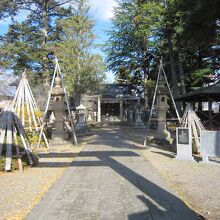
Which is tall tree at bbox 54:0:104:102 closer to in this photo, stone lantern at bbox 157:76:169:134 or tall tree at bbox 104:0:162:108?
tall tree at bbox 104:0:162:108

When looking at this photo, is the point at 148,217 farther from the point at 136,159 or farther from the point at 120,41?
the point at 120,41

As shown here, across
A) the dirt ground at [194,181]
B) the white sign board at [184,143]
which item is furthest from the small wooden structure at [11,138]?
the white sign board at [184,143]

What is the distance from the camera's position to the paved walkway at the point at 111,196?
547cm

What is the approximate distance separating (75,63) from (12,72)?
25.6 ft

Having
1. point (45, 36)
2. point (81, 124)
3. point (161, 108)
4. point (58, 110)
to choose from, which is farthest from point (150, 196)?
point (45, 36)

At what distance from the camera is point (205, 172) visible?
9062mm

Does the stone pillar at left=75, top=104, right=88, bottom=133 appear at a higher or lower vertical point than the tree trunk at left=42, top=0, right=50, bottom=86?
lower

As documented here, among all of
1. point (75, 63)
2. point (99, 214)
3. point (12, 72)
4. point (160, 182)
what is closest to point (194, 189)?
point (160, 182)

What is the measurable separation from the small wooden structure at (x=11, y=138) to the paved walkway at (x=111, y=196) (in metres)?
1.48

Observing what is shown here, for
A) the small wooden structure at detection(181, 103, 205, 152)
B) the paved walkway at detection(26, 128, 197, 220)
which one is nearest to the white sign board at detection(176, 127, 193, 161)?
the small wooden structure at detection(181, 103, 205, 152)

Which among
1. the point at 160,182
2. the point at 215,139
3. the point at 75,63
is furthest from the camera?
the point at 75,63

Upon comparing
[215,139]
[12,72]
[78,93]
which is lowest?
[215,139]

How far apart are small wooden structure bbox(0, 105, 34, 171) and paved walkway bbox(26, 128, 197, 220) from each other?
148 cm

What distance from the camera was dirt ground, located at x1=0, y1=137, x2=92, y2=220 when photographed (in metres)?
5.92
